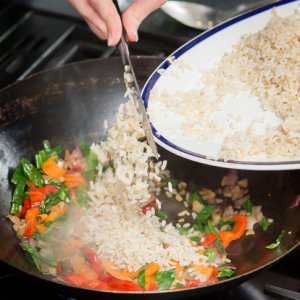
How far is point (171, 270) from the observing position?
1.52 metres

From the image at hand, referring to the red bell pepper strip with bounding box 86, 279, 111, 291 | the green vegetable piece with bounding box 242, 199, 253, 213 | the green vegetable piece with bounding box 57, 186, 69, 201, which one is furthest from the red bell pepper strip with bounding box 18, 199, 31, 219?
the green vegetable piece with bounding box 242, 199, 253, 213

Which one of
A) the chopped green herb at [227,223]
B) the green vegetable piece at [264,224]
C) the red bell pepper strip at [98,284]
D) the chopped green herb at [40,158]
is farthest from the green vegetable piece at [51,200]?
the green vegetable piece at [264,224]

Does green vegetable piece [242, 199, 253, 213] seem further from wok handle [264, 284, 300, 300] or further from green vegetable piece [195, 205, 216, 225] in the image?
wok handle [264, 284, 300, 300]

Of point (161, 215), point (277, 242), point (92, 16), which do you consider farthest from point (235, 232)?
point (92, 16)

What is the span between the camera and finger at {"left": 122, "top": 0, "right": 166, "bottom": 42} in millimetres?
1554

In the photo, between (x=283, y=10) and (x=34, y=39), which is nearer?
(x=283, y=10)

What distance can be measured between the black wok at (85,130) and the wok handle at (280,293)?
0.36ft

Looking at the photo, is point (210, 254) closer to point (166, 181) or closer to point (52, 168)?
point (166, 181)

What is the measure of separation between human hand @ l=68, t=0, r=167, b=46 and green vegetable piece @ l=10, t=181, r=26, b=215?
0.55 metres

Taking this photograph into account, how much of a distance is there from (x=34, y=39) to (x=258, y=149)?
132 cm

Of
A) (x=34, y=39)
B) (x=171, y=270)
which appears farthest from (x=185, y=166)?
(x=34, y=39)

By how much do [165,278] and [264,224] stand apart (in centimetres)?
39

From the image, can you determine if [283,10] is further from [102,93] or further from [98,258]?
[98,258]

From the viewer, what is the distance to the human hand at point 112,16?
1497 mm
